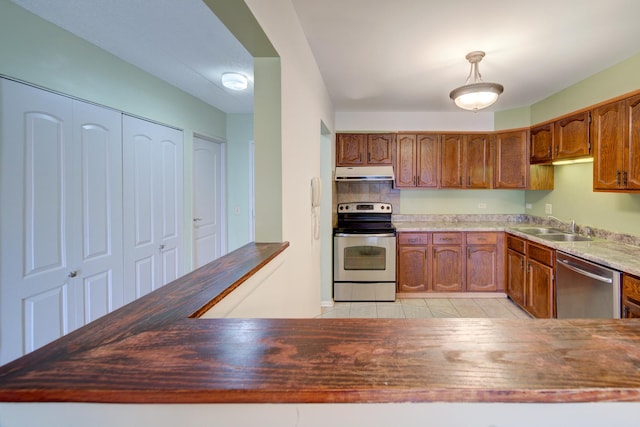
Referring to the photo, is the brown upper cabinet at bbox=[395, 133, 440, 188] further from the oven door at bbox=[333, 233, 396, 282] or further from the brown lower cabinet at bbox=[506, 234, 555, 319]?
the brown lower cabinet at bbox=[506, 234, 555, 319]

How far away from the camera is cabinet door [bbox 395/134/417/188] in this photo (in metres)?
4.25

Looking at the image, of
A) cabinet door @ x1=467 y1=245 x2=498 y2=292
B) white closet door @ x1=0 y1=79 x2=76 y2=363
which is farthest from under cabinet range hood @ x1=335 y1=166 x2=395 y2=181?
white closet door @ x1=0 y1=79 x2=76 y2=363

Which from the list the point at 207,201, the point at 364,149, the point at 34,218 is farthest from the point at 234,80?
the point at 364,149

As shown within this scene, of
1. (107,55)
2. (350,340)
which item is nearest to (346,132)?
(107,55)

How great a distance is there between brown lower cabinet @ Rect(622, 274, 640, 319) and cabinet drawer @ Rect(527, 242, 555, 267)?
32.1 inches

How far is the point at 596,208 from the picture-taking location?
10.1ft

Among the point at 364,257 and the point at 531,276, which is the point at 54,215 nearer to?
the point at 364,257

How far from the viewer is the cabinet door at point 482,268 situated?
3930 millimetres

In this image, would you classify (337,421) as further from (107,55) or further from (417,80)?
(417,80)

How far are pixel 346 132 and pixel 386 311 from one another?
2.35m

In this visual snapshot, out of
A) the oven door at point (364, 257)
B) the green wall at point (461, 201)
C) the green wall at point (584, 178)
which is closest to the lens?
the green wall at point (584, 178)

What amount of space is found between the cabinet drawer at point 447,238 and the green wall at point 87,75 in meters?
2.90

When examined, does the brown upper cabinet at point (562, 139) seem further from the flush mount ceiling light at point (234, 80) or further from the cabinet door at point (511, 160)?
the flush mount ceiling light at point (234, 80)

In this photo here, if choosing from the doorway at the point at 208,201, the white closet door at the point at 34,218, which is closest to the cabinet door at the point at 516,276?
the doorway at the point at 208,201
